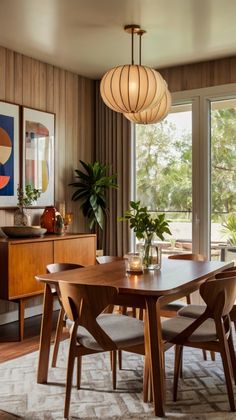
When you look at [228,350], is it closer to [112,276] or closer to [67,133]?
[112,276]

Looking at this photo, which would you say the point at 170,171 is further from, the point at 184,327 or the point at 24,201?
the point at 184,327

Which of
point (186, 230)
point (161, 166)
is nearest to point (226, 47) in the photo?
point (161, 166)

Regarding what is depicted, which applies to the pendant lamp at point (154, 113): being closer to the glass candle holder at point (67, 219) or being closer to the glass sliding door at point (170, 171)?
the glass sliding door at point (170, 171)

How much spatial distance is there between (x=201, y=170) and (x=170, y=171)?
426 millimetres

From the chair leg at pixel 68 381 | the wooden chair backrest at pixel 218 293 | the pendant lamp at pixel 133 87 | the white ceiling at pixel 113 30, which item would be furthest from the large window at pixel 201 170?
the chair leg at pixel 68 381

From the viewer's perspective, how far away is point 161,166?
547 centimetres

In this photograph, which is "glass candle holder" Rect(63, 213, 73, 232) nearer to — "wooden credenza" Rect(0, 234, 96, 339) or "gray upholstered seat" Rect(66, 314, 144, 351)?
"wooden credenza" Rect(0, 234, 96, 339)

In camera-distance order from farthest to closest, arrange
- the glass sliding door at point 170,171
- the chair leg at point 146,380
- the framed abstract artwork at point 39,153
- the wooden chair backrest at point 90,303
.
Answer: the glass sliding door at point 170,171, the framed abstract artwork at point 39,153, the chair leg at point 146,380, the wooden chair backrest at point 90,303

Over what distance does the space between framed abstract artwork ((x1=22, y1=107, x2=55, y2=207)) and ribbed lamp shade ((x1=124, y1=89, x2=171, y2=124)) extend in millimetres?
1567

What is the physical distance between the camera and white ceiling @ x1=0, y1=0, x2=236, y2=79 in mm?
3627

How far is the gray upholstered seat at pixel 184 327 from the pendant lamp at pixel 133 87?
151 cm

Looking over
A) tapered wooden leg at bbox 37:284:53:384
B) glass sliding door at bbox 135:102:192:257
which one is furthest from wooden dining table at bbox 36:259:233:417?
glass sliding door at bbox 135:102:192:257

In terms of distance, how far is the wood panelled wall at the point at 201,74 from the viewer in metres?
4.92

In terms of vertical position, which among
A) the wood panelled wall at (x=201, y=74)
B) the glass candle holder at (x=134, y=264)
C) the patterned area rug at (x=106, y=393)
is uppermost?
the wood panelled wall at (x=201, y=74)
